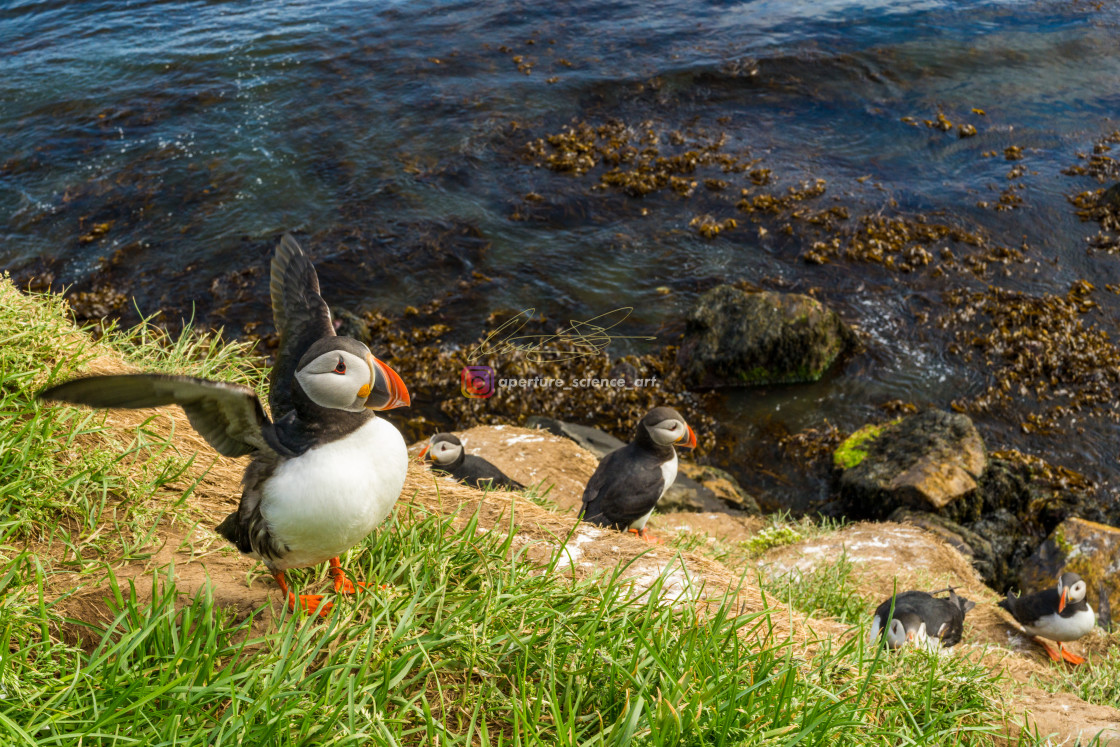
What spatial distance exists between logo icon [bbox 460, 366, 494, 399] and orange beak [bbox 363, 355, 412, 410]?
7261mm

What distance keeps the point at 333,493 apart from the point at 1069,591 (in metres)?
6.65

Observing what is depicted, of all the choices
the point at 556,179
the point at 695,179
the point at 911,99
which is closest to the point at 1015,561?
the point at 695,179

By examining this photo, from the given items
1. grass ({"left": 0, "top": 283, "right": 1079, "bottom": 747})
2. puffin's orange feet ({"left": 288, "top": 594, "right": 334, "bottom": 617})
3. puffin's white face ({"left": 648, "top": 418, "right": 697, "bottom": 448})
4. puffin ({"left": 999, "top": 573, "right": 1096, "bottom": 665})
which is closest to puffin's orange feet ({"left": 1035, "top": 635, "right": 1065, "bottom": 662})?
puffin ({"left": 999, "top": 573, "right": 1096, "bottom": 665})

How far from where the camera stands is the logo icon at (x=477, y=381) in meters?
10.2

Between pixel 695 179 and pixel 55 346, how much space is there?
11484 millimetres

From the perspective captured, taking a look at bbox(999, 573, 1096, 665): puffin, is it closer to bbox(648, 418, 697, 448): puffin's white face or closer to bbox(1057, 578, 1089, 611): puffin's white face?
bbox(1057, 578, 1089, 611): puffin's white face

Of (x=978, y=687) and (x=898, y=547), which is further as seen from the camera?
(x=898, y=547)

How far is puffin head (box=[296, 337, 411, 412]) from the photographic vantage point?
2770mm

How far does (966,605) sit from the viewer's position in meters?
6.19

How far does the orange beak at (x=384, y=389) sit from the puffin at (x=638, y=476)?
11.1 ft

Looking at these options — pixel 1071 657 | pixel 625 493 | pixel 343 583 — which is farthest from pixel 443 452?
pixel 1071 657

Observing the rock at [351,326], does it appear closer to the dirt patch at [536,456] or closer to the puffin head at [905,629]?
the dirt patch at [536,456]

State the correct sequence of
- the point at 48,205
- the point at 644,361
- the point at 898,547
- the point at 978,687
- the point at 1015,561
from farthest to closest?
the point at 48,205 → the point at 644,361 → the point at 1015,561 → the point at 898,547 → the point at 978,687

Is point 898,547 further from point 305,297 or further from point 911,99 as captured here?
point 911,99
